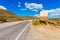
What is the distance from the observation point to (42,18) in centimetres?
4569

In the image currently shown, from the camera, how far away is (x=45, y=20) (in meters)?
44.1

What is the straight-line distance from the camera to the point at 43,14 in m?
44.7

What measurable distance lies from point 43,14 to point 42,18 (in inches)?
61.3

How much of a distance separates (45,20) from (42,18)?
73.6 inches

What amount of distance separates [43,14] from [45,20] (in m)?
1.99
